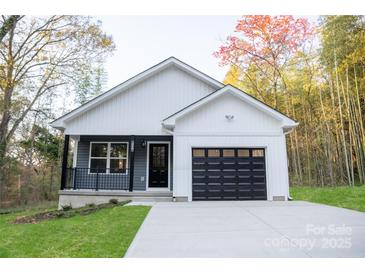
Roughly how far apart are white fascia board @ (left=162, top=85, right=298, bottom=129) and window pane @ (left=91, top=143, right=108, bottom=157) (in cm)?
328

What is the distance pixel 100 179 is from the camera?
10414mm

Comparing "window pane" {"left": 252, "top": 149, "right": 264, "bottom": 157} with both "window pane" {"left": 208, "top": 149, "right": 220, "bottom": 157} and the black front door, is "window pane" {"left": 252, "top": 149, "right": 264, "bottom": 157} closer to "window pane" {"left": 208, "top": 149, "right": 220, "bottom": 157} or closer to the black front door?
"window pane" {"left": 208, "top": 149, "right": 220, "bottom": 157}

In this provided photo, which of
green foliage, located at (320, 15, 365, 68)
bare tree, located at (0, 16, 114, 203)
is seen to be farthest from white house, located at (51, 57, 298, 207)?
bare tree, located at (0, 16, 114, 203)

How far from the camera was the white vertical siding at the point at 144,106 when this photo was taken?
33.2 feet

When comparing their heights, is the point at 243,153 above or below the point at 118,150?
below

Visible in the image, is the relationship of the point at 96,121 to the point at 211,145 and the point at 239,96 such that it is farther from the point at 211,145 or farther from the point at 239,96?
the point at 239,96

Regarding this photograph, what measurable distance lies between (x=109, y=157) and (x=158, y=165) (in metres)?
2.11

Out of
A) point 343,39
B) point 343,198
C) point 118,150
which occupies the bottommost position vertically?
point 343,198

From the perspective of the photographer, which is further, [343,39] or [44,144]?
[44,144]

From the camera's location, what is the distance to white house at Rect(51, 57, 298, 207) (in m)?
9.20

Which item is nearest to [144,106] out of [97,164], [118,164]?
[118,164]

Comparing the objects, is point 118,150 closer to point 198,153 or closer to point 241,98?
point 198,153
